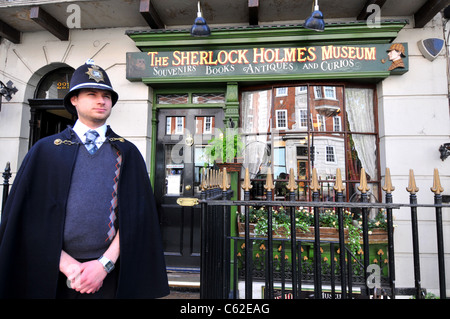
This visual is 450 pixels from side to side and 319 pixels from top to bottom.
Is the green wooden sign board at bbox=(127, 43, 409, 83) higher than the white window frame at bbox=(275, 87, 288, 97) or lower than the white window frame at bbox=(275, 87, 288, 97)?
higher

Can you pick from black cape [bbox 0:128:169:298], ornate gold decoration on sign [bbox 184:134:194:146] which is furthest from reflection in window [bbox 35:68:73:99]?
black cape [bbox 0:128:169:298]

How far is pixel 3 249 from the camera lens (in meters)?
1.43

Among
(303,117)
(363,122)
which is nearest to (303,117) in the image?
(303,117)

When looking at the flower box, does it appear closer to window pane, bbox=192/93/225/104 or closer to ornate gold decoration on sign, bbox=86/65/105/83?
window pane, bbox=192/93/225/104

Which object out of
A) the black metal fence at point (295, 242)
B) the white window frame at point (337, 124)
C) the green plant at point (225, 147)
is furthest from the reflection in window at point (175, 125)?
the white window frame at point (337, 124)

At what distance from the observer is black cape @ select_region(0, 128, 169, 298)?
4.87ft

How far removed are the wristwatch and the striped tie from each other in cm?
72

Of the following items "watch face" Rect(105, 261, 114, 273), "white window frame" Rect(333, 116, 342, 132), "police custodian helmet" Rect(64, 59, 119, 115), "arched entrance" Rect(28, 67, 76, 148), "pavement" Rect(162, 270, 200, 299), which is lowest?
"pavement" Rect(162, 270, 200, 299)

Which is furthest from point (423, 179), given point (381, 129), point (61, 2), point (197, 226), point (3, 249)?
point (61, 2)

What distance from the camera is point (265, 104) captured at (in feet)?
16.2

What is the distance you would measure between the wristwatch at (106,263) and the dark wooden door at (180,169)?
10.7 feet

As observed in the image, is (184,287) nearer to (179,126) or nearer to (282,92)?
(179,126)

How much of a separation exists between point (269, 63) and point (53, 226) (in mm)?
4255

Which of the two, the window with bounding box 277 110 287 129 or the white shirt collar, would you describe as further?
the window with bounding box 277 110 287 129
